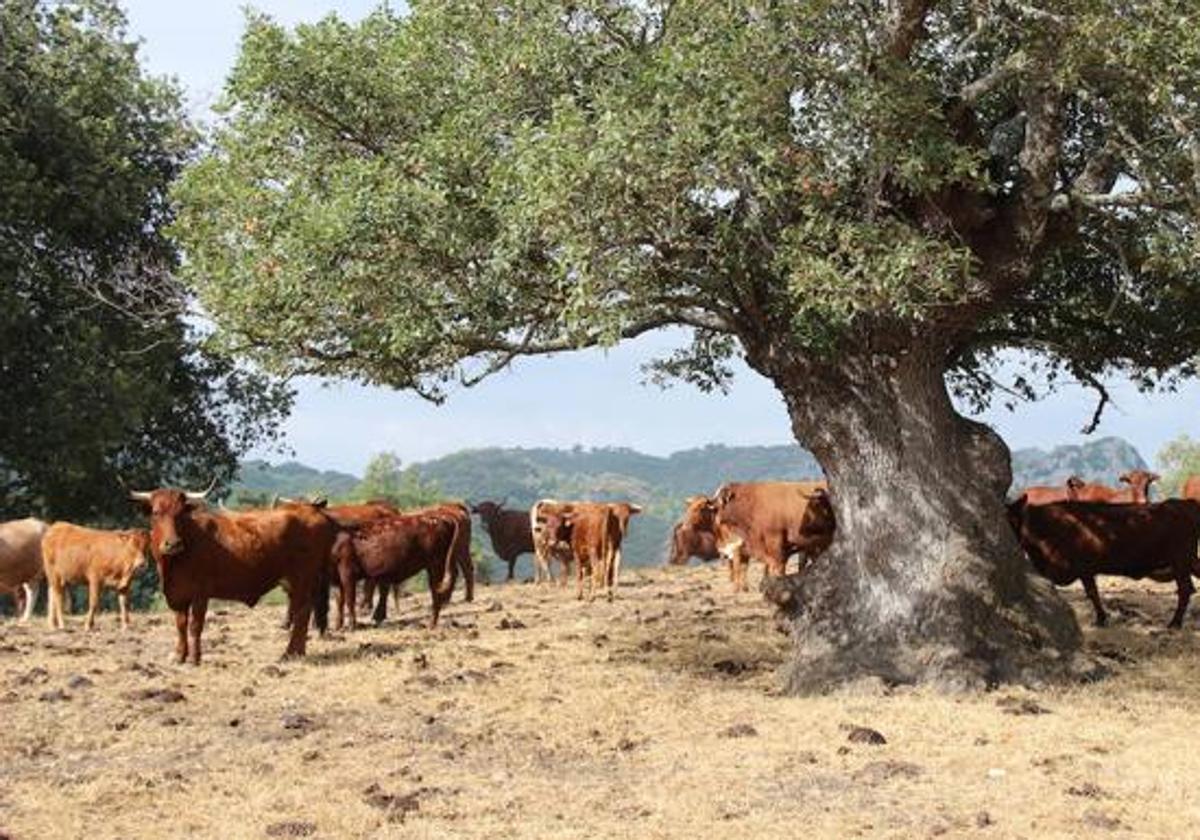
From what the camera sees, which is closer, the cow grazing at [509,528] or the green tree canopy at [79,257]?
the green tree canopy at [79,257]

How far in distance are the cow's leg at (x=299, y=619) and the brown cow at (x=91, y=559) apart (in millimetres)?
4270

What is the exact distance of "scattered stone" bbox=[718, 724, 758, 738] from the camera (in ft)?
42.9

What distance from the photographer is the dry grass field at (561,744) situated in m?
10.1

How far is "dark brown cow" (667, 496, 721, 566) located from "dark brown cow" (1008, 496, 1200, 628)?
484 inches

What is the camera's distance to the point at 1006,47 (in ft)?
57.0

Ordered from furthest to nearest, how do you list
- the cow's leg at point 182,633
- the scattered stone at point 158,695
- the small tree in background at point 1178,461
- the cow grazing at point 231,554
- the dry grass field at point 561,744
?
the small tree in background at point 1178,461, the cow's leg at point 182,633, the cow grazing at point 231,554, the scattered stone at point 158,695, the dry grass field at point 561,744

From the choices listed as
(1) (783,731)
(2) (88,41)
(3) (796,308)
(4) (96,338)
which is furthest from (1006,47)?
(2) (88,41)

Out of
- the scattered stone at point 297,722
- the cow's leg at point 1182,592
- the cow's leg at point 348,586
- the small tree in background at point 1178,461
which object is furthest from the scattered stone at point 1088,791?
the small tree in background at point 1178,461

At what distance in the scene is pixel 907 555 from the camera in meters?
16.3

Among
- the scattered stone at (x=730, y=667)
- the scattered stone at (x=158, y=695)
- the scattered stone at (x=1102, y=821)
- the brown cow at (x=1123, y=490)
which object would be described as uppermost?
the brown cow at (x=1123, y=490)

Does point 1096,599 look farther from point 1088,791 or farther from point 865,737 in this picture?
point 1088,791

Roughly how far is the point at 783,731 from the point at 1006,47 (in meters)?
9.34

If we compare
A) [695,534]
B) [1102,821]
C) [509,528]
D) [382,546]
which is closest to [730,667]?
[382,546]

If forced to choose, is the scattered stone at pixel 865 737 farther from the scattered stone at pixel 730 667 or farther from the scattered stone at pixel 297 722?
the scattered stone at pixel 297 722
